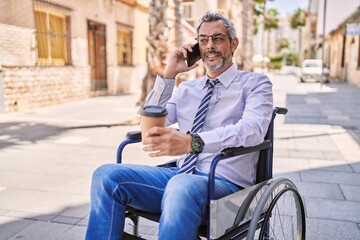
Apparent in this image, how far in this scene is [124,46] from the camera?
17.6m

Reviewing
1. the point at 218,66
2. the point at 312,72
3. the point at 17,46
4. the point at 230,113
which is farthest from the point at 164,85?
the point at 312,72

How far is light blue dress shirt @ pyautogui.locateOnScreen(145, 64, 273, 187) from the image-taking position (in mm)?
2004

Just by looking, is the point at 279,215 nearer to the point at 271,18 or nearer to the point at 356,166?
the point at 356,166

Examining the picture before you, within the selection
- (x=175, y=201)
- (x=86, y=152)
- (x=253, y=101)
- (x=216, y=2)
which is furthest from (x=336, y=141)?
(x=216, y=2)

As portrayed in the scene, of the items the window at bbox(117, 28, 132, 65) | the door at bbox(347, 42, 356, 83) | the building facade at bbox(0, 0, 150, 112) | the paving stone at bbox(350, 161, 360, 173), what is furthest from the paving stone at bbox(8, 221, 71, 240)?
the door at bbox(347, 42, 356, 83)

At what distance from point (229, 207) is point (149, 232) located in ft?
4.26

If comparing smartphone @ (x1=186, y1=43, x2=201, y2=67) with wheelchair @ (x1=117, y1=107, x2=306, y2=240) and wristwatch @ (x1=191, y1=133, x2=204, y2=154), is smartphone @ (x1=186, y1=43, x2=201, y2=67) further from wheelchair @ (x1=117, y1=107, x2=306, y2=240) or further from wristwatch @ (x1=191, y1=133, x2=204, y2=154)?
wristwatch @ (x1=191, y1=133, x2=204, y2=154)

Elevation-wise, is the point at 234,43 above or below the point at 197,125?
above

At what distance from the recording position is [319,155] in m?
5.75

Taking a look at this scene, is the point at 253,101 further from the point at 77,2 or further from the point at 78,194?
the point at 77,2

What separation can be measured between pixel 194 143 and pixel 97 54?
47.2ft

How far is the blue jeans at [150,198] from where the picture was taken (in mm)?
1834

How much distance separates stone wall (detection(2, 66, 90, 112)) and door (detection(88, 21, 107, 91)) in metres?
1.11

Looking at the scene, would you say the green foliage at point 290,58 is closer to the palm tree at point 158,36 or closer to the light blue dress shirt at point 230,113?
the palm tree at point 158,36
